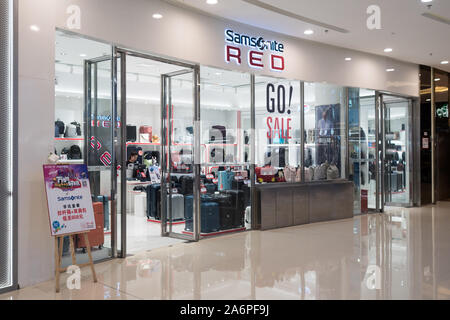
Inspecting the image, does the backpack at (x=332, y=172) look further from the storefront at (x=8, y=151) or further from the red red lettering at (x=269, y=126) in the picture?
the storefront at (x=8, y=151)

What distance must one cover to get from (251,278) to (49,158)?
246 cm

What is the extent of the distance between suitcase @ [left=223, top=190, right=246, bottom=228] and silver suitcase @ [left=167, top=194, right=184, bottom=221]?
0.82 meters

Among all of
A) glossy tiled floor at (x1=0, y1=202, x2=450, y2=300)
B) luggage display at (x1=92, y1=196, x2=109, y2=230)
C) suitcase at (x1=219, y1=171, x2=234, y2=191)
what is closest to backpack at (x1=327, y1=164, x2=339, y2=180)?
glossy tiled floor at (x1=0, y1=202, x2=450, y2=300)

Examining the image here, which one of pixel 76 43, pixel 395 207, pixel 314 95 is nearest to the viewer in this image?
pixel 76 43

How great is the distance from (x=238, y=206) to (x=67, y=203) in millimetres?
3395

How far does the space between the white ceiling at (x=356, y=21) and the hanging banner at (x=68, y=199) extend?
9.55 ft

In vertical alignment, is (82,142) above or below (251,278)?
above

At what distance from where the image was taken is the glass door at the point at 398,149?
1041 centimetres

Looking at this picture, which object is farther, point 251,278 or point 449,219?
point 449,219

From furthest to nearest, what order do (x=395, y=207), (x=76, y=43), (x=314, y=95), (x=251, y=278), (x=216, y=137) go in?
(x=395, y=207), (x=314, y=95), (x=216, y=137), (x=76, y=43), (x=251, y=278)

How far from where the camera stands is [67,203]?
171 inches

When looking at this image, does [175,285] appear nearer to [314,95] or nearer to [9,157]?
[9,157]

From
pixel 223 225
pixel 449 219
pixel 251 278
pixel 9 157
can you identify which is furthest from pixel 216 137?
pixel 449 219

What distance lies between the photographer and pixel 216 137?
6820 millimetres
